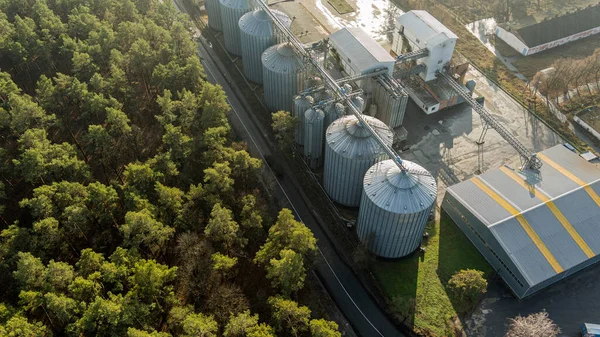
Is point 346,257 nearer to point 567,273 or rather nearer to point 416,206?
point 416,206

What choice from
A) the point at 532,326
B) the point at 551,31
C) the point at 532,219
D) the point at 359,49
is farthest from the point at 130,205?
the point at 551,31

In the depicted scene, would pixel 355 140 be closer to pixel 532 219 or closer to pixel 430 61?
pixel 532 219

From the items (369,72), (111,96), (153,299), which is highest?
(369,72)

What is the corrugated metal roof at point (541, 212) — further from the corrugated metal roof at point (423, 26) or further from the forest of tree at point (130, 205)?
the corrugated metal roof at point (423, 26)

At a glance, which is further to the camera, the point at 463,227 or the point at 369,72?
the point at 369,72

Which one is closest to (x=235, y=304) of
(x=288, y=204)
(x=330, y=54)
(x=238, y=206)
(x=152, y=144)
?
(x=238, y=206)
